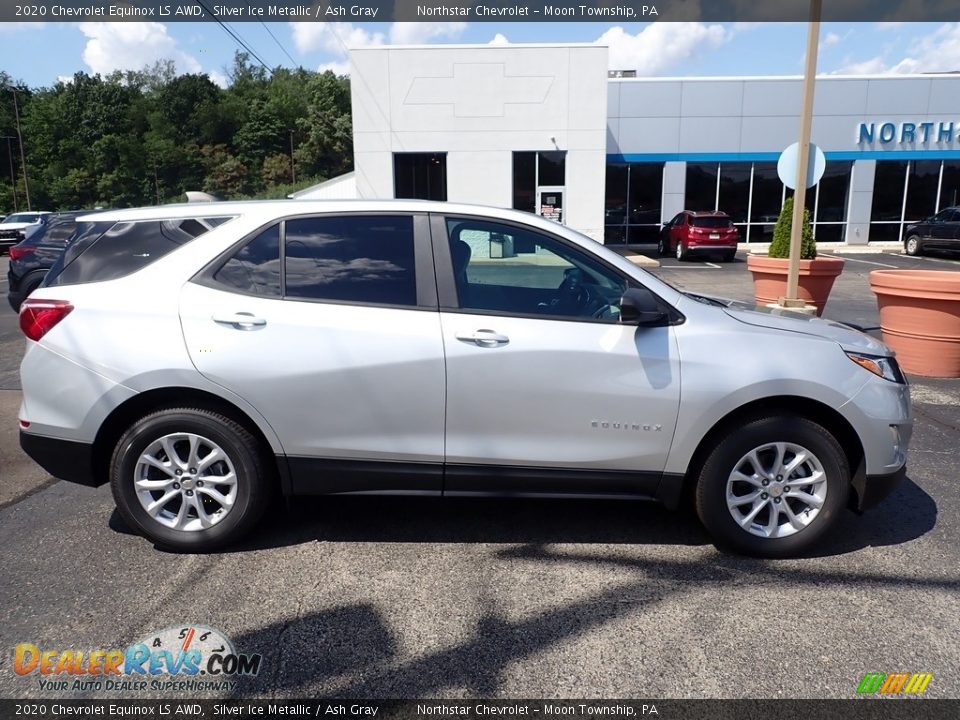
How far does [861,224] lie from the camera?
29.8m

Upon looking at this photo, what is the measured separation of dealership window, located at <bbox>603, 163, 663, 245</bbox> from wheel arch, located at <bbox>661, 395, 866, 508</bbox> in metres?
25.9

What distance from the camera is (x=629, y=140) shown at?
94.0ft

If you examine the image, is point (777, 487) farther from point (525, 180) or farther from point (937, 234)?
point (937, 234)

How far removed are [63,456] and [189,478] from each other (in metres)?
0.68

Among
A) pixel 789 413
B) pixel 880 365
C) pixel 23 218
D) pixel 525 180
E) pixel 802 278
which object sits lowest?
pixel 789 413

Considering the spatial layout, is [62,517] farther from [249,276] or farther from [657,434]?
[657,434]

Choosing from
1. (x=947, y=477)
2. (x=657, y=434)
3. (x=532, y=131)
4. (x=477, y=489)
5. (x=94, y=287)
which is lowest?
(x=947, y=477)

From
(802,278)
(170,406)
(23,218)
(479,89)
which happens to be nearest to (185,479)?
(170,406)

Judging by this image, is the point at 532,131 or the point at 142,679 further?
the point at 532,131

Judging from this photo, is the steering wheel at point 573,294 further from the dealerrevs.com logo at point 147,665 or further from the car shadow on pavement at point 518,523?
the dealerrevs.com logo at point 147,665

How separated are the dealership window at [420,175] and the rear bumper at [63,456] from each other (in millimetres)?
21727

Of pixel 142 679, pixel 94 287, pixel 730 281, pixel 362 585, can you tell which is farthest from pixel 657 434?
pixel 730 281

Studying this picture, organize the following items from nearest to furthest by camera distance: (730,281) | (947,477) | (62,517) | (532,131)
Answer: (62,517) → (947,477) → (730,281) → (532,131)

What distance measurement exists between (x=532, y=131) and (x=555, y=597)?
22.7 meters
